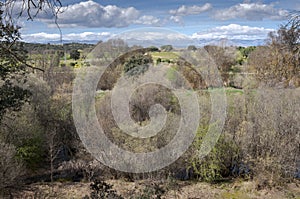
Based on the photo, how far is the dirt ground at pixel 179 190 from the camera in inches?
445

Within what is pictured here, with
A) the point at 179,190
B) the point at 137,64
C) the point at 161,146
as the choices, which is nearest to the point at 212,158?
the point at 179,190

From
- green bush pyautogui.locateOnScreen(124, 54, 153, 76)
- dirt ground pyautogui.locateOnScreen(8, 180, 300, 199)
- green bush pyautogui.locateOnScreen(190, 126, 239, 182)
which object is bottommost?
dirt ground pyautogui.locateOnScreen(8, 180, 300, 199)

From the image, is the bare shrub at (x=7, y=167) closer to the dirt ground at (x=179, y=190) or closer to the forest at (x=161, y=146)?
the forest at (x=161, y=146)

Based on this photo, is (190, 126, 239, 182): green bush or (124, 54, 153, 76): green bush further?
(124, 54, 153, 76): green bush

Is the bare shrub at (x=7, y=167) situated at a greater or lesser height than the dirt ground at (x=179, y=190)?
greater

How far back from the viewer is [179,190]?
39.2ft

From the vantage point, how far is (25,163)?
12781 mm

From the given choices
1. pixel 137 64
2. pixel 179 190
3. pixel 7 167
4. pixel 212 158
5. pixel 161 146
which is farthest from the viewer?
pixel 137 64

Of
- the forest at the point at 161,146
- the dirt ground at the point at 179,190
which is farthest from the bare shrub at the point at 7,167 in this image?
the dirt ground at the point at 179,190

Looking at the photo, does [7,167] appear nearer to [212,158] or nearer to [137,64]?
[212,158]

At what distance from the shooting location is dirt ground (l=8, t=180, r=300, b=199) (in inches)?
445

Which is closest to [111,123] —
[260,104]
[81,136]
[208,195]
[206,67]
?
[81,136]

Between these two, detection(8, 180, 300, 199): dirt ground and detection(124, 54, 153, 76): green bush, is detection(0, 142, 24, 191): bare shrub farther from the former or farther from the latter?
detection(124, 54, 153, 76): green bush

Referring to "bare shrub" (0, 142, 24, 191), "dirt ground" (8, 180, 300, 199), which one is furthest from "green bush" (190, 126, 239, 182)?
"bare shrub" (0, 142, 24, 191)
